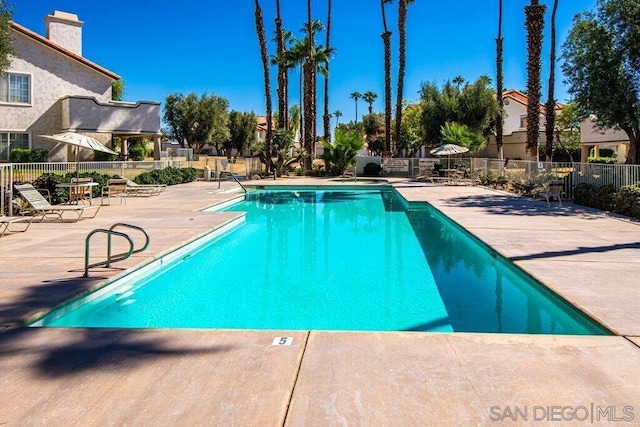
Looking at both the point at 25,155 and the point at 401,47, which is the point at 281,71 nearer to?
the point at 401,47

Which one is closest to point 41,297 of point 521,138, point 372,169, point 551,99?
point 551,99

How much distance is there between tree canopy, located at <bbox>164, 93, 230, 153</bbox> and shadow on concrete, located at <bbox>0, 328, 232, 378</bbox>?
40804mm

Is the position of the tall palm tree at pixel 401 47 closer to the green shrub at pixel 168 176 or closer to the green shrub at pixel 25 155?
the green shrub at pixel 168 176

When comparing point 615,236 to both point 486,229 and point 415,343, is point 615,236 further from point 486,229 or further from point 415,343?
point 415,343

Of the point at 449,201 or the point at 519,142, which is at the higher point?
the point at 519,142

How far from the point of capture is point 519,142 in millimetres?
42344

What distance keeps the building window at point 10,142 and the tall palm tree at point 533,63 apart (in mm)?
25134

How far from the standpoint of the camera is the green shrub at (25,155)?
2398cm

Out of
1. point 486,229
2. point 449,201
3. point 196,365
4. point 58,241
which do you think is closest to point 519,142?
point 449,201

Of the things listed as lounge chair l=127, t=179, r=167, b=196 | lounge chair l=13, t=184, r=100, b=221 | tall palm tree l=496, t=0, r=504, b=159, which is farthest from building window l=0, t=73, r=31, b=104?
tall palm tree l=496, t=0, r=504, b=159

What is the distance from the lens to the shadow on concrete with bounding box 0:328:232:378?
4039 millimetres

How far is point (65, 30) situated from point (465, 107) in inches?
1020

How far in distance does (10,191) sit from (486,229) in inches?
466

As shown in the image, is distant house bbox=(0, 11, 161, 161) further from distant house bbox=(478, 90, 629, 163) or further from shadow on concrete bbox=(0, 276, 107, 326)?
distant house bbox=(478, 90, 629, 163)
